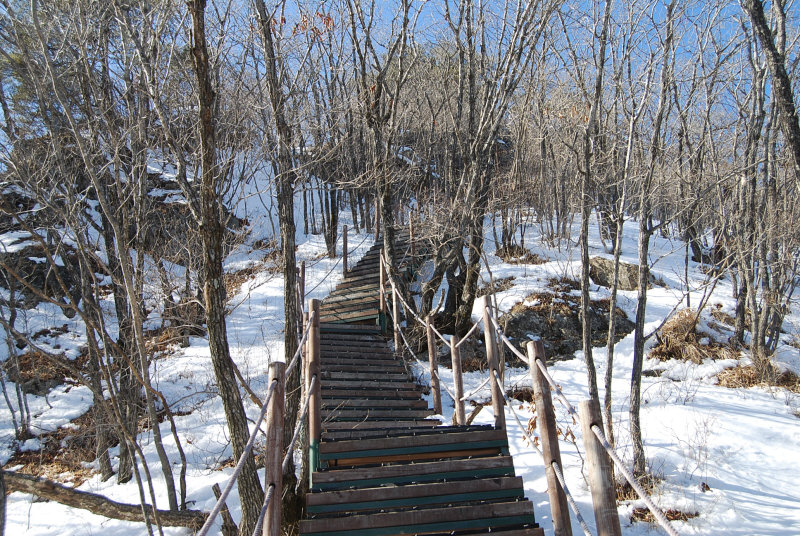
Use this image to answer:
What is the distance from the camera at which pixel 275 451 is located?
2865 millimetres

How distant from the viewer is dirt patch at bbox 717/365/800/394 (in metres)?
9.32

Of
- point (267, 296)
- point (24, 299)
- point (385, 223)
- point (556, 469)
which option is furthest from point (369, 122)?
point (24, 299)

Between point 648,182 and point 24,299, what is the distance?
16197 mm

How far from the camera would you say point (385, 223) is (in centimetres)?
1083

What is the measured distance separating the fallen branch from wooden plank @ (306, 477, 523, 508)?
2590 millimetres

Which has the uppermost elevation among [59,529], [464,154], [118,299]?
[464,154]

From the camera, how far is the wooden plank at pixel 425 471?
12.6 ft

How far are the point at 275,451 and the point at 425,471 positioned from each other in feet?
4.93

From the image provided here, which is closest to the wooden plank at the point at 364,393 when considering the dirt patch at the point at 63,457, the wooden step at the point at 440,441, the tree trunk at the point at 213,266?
the tree trunk at the point at 213,266

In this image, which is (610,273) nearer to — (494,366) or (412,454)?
(494,366)

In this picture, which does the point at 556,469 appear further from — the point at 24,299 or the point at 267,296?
the point at 24,299

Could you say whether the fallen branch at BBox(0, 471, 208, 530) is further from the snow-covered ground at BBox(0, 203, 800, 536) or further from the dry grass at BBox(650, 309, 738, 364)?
the dry grass at BBox(650, 309, 738, 364)

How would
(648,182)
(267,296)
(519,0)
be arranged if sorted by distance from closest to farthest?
(648,182)
(519,0)
(267,296)

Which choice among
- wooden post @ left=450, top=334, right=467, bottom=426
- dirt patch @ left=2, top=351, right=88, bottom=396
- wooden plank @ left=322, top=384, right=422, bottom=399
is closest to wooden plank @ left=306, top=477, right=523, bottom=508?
wooden post @ left=450, top=334, right=467, bottom=426
